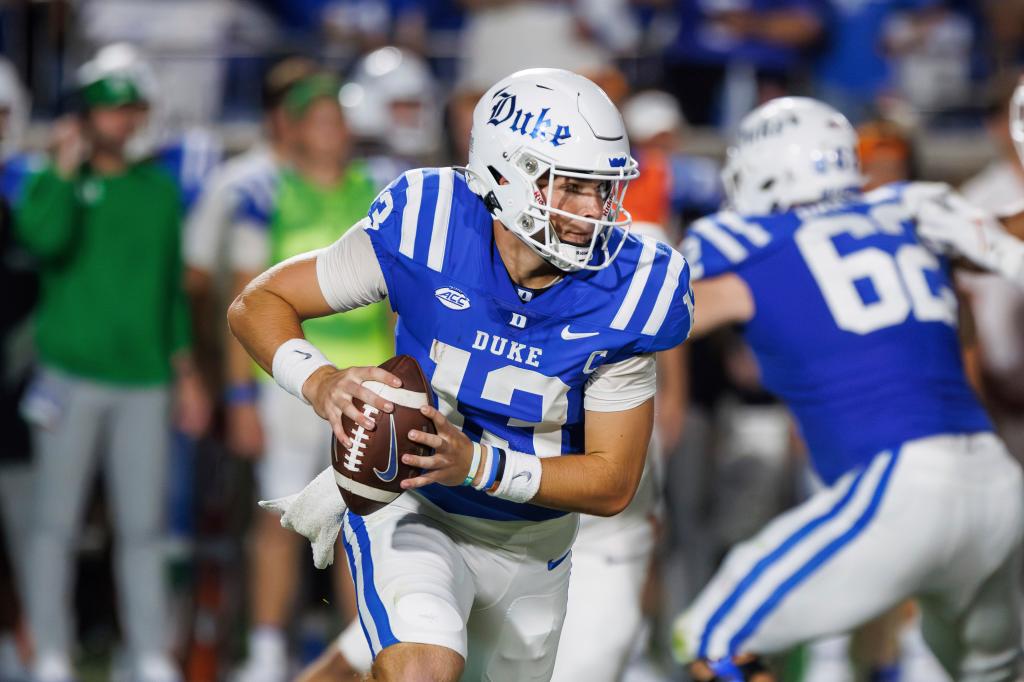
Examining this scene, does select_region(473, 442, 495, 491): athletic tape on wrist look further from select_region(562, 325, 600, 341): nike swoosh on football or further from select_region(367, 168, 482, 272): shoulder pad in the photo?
select_region(367, 168, 482, 272): shoulder pad

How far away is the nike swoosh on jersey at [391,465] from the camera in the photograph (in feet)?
9.58

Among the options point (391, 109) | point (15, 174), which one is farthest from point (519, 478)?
point (391, 109)

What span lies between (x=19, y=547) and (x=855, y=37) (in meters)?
4.48

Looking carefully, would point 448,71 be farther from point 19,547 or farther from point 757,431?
point 19,547

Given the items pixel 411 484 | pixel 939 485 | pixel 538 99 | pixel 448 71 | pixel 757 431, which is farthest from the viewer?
pixel 448 71

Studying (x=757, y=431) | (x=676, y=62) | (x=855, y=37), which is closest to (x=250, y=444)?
(x=757, y=431)

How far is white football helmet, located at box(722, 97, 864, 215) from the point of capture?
4242 millimetres

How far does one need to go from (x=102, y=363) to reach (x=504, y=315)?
2519mm

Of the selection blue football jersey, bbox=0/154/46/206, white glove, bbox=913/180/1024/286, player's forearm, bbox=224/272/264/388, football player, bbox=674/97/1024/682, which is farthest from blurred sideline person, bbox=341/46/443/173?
white glove, bbox=913/180/1024/286

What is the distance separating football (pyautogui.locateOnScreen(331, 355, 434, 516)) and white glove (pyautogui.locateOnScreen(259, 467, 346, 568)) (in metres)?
0.20

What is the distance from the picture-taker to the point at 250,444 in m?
5.32

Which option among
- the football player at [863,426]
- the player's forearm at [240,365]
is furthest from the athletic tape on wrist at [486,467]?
the player's forearm at [240,365]

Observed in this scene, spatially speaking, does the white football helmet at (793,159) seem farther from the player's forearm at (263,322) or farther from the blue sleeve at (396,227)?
the player's forearm at (263,322)

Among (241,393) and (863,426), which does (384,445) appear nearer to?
(863,426)
